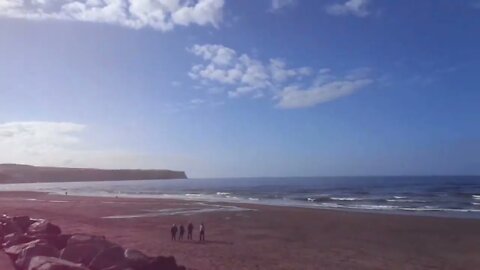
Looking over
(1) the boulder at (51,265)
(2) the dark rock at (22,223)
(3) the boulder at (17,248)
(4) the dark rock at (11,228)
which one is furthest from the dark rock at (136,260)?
(2) the dark rock at (22,223)

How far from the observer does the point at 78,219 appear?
108 feet

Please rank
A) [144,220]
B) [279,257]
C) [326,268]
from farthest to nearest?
[144,220] → [279,257] → [326,268]

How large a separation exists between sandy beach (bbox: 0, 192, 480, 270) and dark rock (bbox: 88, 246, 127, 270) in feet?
12.9

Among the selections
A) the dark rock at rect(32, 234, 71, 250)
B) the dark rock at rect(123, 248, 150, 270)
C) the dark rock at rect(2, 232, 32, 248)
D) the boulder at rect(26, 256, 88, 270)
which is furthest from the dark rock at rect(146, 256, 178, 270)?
Answer: the dark rock at rect(2, 232, 32, 248)

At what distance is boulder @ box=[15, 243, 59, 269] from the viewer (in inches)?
509

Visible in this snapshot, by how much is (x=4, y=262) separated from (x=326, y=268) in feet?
34.2

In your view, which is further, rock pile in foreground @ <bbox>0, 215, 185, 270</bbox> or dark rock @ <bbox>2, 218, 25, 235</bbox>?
dark rock @ <bbox>2, 218, 25, 235</bbox>

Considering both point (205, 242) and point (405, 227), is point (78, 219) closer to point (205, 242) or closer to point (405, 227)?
point (205, 242)

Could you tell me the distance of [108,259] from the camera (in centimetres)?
1239

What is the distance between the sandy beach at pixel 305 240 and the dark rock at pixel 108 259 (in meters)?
3.92

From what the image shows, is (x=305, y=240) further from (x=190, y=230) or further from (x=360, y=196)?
(x=360, y=196)

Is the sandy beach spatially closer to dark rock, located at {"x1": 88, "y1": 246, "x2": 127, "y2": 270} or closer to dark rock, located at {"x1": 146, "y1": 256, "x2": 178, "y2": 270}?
dark rock, located at {"x1": 146, "y1": 256, "x2": 178, "y2": 270}

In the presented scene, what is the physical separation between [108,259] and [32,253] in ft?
7.82

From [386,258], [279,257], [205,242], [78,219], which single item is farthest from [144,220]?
[386,258]
